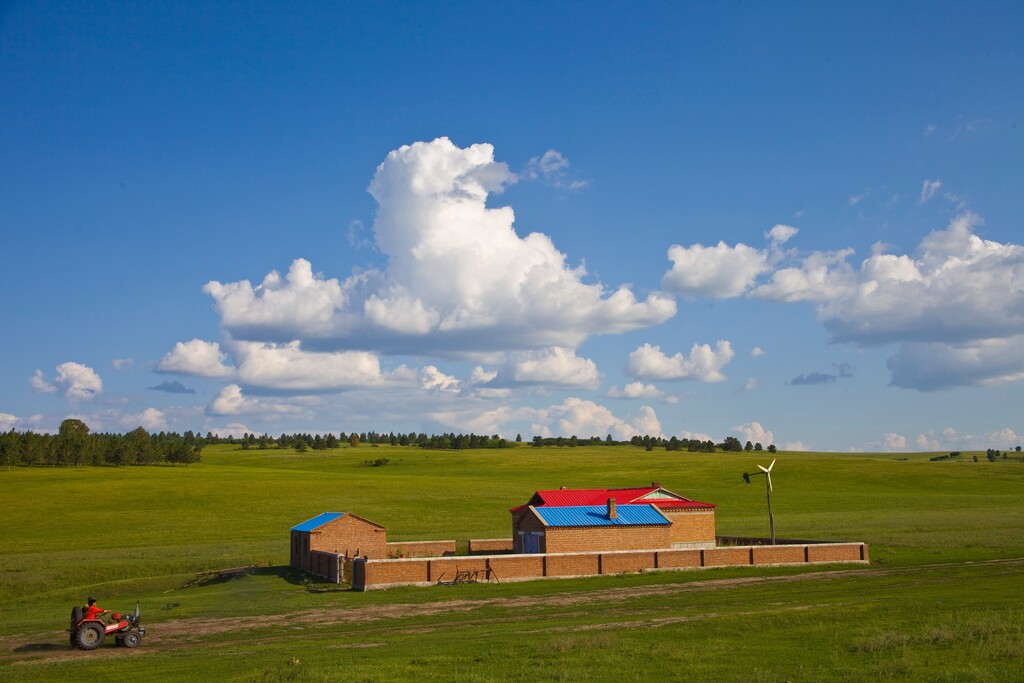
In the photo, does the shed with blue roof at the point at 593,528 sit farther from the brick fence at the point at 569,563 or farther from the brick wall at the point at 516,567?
the brick wall at the point at 516,567

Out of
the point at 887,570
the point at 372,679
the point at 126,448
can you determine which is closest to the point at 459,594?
the point at 372,679

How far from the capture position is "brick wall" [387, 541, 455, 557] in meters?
60.1

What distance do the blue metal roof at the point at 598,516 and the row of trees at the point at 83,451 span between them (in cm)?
12877

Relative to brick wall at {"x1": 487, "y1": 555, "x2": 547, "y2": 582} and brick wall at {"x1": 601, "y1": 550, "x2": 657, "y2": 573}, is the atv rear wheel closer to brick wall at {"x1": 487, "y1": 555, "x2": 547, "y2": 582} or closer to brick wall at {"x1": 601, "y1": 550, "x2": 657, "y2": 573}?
brick wall at {"x1": 487, "y1": 555, "x2": 547, "y2": 582}

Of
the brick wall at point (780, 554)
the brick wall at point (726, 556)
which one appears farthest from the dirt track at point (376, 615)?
the brick wall at point (726, 556)

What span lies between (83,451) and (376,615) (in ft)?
465

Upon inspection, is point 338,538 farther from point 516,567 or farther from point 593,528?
point 593,528

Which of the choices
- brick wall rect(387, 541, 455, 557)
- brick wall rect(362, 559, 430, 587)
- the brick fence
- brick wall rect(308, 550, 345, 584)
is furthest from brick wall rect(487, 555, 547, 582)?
brick wall rect(387, 541, 455, 557)

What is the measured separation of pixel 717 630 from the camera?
94.1 ft

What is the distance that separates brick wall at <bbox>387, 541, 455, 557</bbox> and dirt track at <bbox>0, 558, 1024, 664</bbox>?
68.4ft

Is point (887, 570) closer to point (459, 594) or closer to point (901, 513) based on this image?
point (459, 594)

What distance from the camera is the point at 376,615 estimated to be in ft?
117

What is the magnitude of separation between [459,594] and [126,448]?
140 meters

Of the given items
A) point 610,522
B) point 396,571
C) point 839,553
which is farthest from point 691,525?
point 396,571
